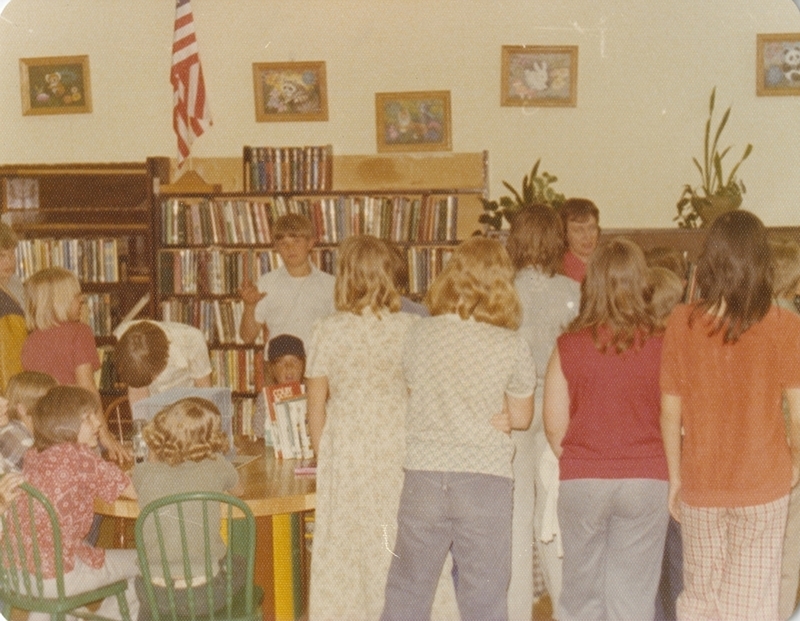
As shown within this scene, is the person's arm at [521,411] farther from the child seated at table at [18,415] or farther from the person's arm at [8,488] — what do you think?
the child seated at table at [18,415]

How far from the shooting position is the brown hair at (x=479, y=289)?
2.83 metres

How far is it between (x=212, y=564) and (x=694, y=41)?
16.6 feet

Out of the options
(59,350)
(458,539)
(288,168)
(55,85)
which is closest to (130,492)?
(458,539)

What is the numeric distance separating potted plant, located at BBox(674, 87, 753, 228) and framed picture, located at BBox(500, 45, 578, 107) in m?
0.93

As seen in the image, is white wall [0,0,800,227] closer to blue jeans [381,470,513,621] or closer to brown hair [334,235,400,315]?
brown hair [334,235,400,315]

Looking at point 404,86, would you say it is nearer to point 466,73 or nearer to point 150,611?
point 466,73

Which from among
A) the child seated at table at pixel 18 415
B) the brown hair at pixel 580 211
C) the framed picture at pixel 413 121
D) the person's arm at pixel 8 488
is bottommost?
the person's arm at pixel 8 488

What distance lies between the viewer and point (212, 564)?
288 centimetres

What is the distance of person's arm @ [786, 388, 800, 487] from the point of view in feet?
8.37

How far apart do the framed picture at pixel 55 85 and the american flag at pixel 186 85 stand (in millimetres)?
962

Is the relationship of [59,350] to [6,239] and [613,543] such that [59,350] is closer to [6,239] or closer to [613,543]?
[6,239]

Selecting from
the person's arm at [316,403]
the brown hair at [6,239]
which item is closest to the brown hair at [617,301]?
the person's arm at [316,403]

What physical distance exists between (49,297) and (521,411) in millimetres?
2119

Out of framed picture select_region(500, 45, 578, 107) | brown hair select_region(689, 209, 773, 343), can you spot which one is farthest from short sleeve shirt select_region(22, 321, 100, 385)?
framed picture select_region(500, 45, 578, 107)
